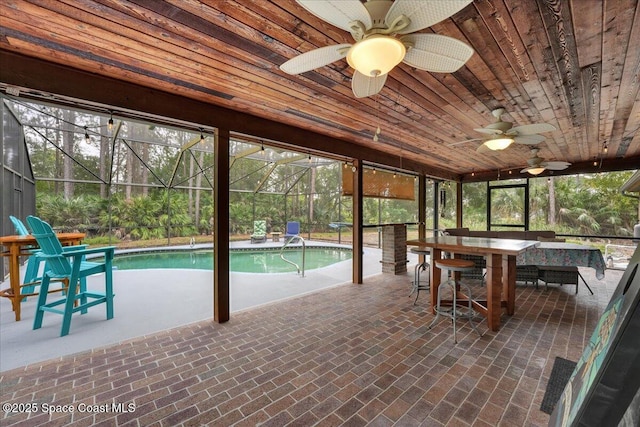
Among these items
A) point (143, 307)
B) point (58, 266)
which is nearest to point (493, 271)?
point (143, 307)

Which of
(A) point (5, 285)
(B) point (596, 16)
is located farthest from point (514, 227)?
(A) point (5, 285)

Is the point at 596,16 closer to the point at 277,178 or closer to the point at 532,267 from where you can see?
the point at 532,267

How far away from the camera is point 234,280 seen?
16.7 ft

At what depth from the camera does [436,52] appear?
4.94 ft

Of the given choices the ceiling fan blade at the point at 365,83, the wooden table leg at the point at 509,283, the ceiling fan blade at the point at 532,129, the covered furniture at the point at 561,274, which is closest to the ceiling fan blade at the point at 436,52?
the ceiling fan blade at the point at 365,83

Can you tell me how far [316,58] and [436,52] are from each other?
0.71 metres

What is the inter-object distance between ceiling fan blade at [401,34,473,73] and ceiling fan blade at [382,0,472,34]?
113 millimetres

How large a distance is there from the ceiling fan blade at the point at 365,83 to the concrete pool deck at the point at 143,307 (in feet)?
10.2

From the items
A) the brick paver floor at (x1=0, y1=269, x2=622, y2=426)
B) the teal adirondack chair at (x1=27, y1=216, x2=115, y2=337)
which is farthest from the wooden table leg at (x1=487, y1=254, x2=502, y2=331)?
the teal adirondack chair at (x1=27, y1=216, x2=115, y2=337)

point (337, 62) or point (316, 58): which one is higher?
point (337, 62)

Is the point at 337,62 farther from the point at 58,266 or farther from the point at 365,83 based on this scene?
the point at 58,266

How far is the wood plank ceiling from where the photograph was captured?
1626 mm

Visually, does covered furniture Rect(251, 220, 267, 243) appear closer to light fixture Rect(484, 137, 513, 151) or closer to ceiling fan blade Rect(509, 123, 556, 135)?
light fixture Rect(484, 137, 513, 151)

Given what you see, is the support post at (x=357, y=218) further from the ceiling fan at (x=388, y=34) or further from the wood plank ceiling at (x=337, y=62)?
the ceiling fan at (x=388, y=34)
